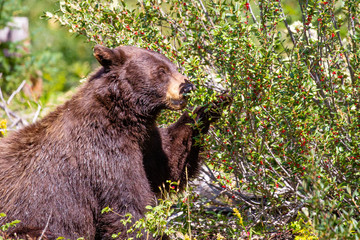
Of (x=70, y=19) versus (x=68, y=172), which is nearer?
(x=68, y=172)

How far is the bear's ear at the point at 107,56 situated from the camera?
430 centimetres

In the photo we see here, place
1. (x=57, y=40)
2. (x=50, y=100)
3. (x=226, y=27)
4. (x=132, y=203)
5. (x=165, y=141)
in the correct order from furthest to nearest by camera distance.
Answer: (x=57, y=40) < (x=50, y=100) < (x=165, y=141) < (x=132, y=203) < (x=226, y=27)

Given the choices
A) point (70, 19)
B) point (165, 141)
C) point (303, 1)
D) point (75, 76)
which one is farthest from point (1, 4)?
point (303, 1)

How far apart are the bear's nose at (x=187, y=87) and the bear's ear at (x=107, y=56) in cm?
63

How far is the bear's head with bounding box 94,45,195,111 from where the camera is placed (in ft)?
14.2

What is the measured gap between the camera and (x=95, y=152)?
13.7ft

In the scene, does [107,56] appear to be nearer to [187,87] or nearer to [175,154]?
[187,87]

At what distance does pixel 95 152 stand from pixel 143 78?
2.63 feet

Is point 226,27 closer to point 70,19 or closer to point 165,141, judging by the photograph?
point 165,141

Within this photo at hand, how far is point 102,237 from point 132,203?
0.44 metres

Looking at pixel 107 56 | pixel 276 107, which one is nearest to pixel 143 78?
pixel 107 56

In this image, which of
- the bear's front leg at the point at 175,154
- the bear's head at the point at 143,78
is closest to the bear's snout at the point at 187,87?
the bear's head at the point at 143,78

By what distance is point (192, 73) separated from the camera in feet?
13.8

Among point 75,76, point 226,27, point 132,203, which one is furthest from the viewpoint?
point 75,76
